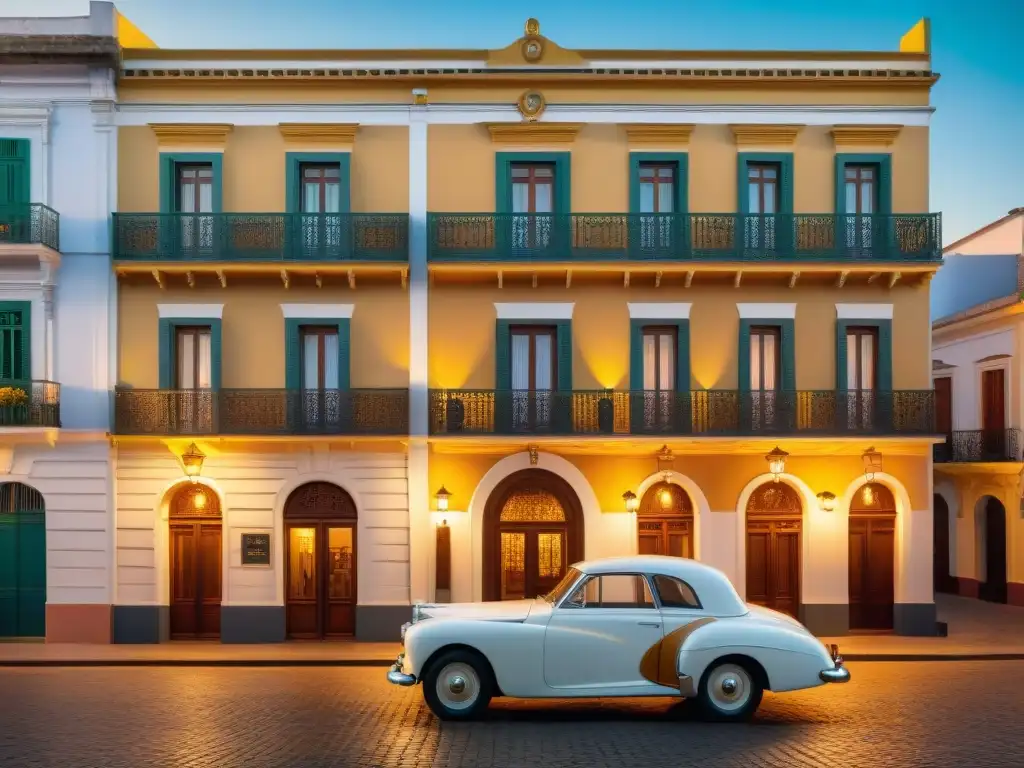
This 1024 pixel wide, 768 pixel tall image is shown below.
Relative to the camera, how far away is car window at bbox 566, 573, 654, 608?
34.0 feet

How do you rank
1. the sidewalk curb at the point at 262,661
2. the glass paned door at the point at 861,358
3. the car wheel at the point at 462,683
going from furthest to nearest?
the glass paned door at the point at 861,358 < the sidewalk curb at the point at 262,661 < the car wheel at the point at 462,683

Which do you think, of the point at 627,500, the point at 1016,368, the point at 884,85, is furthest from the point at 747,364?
the point at 1016,368

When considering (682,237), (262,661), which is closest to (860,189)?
(682,237)

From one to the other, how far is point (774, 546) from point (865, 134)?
818 cm

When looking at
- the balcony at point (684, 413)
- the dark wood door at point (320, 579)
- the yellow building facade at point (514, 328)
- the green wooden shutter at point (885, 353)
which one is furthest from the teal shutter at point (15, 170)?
the green wooden shutter at point (885, 353)

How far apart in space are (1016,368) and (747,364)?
8315 mm

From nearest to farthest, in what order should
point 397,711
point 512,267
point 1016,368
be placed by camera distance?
point 397,711
point 512,267
point 1016,368

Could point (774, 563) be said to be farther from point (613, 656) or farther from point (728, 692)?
point (613, 656)

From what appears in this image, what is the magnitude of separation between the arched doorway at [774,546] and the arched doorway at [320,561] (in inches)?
302

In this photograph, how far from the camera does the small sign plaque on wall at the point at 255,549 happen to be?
16.9 metres

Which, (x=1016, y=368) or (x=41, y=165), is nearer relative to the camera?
(x=41, y=165)

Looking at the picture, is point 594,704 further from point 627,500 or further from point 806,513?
point 806,513

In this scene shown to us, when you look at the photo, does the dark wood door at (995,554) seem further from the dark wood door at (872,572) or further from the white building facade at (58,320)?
the white building facade at (58,320)

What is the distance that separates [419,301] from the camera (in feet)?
56.7
